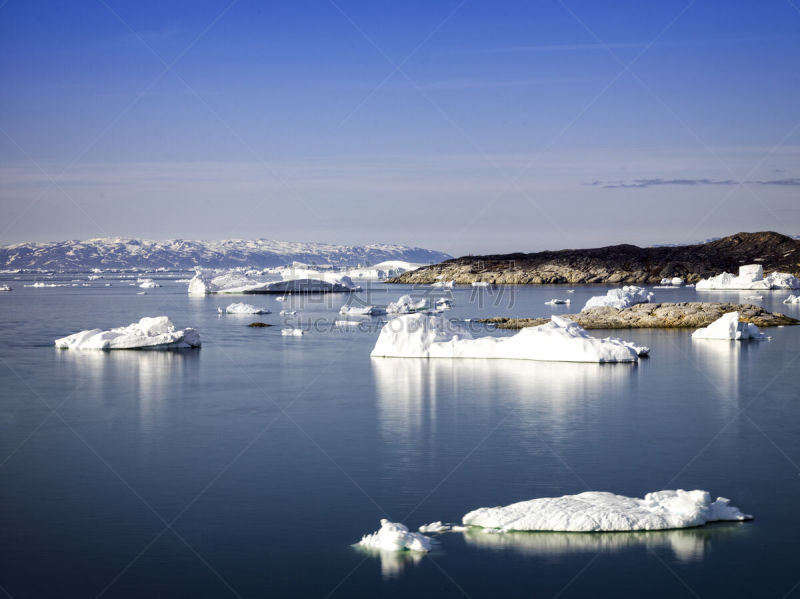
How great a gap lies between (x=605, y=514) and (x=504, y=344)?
11514 mm

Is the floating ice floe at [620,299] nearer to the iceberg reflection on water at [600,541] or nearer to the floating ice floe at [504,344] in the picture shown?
the floating ice floe at [504,344]

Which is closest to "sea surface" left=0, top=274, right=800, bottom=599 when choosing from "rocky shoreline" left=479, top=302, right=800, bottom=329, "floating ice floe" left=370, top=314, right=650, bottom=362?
"floating ice floe" left=370, top=314, right=650, bottom=362

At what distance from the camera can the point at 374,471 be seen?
9352 mm

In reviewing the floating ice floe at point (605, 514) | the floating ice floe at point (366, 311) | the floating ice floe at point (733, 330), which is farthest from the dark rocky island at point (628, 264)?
the floating ice floe at point (605, 514)

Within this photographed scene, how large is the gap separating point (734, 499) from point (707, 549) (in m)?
1.56

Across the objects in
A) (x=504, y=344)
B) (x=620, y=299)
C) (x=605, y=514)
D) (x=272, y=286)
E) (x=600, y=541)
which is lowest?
(x=600, y=541)

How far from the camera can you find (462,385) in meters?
15.2

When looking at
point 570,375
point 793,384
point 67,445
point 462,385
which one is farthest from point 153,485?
point 793,384

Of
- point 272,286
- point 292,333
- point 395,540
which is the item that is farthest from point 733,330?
point 272,286

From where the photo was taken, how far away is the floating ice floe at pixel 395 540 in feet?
22.3

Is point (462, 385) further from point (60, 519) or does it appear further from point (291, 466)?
point (60, 519)

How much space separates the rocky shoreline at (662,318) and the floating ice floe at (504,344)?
8377mm

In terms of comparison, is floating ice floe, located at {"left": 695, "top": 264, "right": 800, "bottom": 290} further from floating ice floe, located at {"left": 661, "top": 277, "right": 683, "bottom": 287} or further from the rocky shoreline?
the rocky shoreline

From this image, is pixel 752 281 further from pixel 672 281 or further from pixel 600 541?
pixel 600 541
